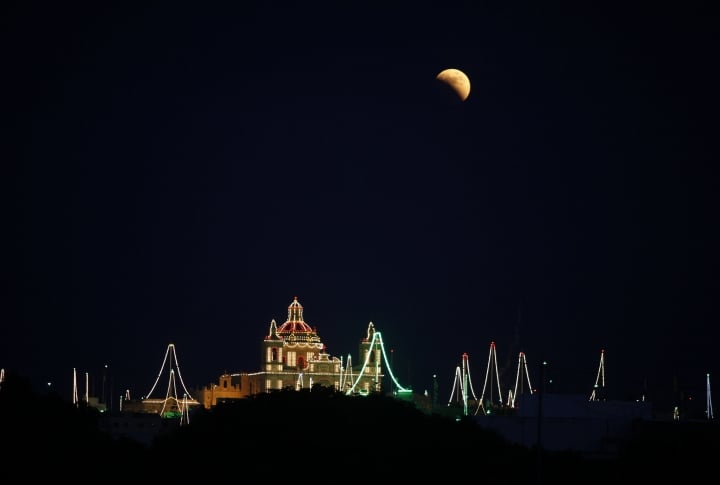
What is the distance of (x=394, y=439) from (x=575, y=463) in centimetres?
714

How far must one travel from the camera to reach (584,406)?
86562 mm

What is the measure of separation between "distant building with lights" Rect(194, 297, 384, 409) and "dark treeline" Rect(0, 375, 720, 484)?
3130 inches

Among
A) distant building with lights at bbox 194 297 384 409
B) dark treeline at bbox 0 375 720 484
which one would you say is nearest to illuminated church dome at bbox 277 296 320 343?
distant building with lights at bbox 194 297 384 409

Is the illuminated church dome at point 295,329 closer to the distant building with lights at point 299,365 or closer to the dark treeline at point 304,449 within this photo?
the distant building with lights at point 299,365

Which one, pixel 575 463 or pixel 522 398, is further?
pixel 522 398

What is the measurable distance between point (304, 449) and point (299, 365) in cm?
9473

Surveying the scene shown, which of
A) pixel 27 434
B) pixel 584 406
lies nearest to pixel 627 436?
pixel 584 406

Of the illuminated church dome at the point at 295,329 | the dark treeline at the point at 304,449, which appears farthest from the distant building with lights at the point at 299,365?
the dark treeline at the point at 304,449

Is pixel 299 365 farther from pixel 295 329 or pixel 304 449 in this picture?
pixel 304 449

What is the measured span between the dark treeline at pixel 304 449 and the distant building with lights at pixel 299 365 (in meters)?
79.5

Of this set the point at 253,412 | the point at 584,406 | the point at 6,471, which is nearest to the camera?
the point at 6,471

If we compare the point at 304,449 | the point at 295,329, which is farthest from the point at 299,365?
the point at 304,449

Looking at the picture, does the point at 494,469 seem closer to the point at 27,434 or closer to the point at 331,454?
the point at 331,454

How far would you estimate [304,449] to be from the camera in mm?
57188
